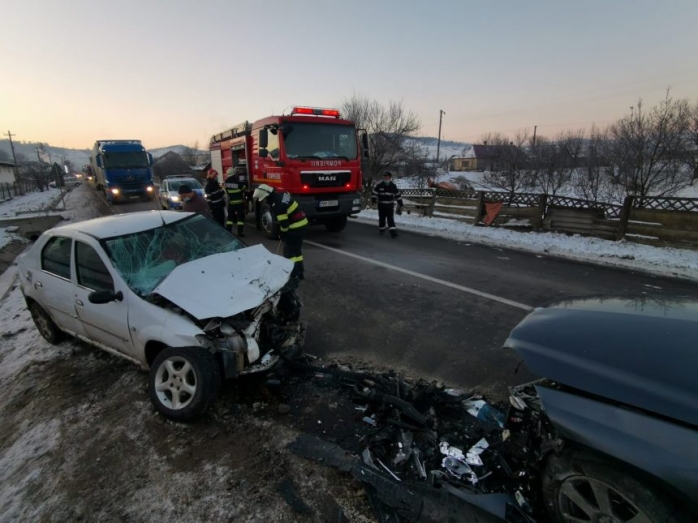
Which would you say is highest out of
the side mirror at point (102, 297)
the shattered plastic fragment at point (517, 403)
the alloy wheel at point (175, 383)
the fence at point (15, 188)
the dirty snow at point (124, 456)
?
the side mirror at point (102, 297)

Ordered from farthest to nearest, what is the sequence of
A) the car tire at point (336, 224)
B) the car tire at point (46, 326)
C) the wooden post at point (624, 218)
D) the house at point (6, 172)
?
the house at point (6, 172) → the car tire at point (336, 224) → the wooden post at point (624, 218) → the car tire at point (46, 326)

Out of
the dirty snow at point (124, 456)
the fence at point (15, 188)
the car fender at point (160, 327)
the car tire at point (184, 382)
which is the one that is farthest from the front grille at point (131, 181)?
the car tire at point (184, 382)

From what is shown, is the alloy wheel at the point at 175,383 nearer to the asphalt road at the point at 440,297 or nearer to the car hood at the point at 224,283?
the car hood at the point at 224,283

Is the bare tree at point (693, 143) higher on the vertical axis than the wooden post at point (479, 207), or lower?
higher

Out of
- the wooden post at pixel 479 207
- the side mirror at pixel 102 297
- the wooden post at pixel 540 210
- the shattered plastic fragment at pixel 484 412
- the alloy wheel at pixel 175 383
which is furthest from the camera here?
the wooden post at pixel 479 207

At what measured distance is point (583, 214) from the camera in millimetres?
9961

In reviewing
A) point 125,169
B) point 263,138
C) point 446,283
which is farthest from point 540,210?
point 125,169

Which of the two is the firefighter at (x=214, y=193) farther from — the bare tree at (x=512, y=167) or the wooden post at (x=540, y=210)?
the bare tree at (x=512, y=167)

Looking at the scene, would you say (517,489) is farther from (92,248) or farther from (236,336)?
(92,248)

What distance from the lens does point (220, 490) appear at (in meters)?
2.39

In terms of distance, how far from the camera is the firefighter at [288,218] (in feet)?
18.8

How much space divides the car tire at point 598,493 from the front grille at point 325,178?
812 centimetres

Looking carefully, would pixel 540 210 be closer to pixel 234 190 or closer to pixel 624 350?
pixel 234 190

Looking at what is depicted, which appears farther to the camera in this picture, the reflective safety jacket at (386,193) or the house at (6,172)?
the house at (6,172)
